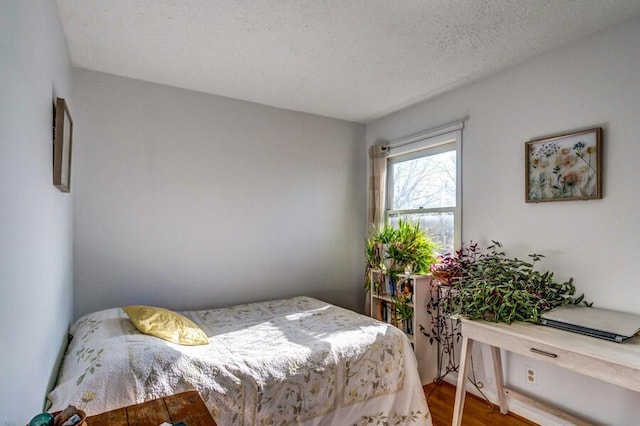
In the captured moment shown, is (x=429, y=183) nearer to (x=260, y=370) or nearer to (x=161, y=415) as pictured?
(x=260, y=370)

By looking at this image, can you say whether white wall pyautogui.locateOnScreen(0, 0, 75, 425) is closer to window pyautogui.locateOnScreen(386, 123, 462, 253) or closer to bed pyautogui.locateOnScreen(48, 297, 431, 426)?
bed pyautogui.locateOnScreen(48, 297, 431, 426)

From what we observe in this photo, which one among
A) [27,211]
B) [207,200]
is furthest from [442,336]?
[27,211]

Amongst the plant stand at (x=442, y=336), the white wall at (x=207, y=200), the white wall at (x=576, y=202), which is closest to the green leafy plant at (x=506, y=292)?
the white wall at (x=576, y=202)

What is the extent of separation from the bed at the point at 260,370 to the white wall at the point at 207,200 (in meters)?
0.52

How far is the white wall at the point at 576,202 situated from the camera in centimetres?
200

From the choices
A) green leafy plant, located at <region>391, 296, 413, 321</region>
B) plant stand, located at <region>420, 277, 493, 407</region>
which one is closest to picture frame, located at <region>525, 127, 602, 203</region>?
plant stand, located at <region>420, 277, 493, 407</region>

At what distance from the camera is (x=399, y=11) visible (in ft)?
6.24

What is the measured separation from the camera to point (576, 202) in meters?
2.23

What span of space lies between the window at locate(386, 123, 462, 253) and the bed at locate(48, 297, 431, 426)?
1180 mm

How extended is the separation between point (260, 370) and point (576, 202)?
2189 mm

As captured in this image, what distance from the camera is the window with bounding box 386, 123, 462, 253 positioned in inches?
120

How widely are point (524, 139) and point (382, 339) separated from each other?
174 cm

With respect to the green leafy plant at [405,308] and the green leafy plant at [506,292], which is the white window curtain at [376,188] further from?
the green leafy plant at [506,292]

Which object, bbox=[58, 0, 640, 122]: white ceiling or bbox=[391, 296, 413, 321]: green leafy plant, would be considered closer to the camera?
bbox=[58, 0, 640, 122]: white ceiling
